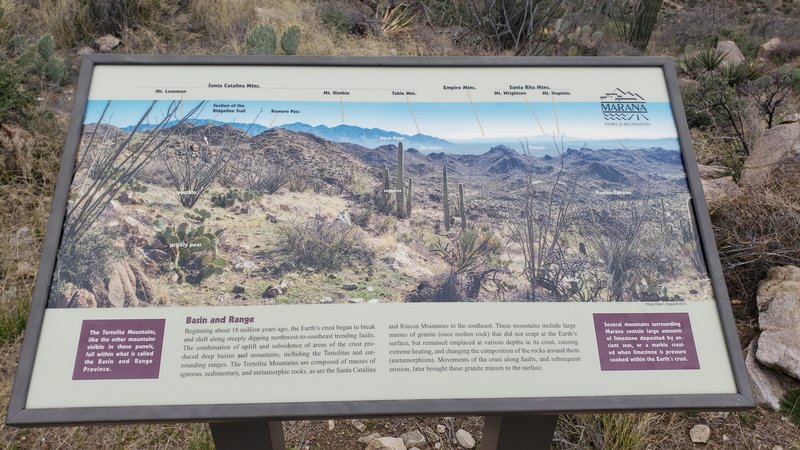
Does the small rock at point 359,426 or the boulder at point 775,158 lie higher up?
the boulder at point 775,158

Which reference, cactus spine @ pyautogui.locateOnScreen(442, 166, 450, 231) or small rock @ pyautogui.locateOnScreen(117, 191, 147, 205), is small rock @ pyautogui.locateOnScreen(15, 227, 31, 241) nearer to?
small rock @ pyautogui.locateOnScreen(117, 191, 147, 205)

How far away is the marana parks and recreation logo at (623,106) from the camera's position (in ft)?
6.71

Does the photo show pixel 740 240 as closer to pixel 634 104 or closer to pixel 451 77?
pixel 634 104

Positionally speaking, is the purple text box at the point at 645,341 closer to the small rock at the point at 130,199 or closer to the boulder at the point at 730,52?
the small rock at the point at 130,199

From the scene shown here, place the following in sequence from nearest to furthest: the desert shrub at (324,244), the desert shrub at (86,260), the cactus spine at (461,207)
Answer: the desert shrub at (86,260) → the desert shrub at (324,244) → the cactus spine at (461,207)

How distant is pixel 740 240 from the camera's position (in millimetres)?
3215

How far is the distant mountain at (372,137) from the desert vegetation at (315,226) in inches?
2.0

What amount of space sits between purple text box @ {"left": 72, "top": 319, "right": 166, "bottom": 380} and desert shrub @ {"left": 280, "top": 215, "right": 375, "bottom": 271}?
413mm

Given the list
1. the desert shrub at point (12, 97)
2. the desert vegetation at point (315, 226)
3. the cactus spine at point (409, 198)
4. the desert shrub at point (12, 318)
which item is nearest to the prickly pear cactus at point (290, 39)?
the desert vegetation at point (315, 226)

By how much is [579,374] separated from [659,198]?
0.66m

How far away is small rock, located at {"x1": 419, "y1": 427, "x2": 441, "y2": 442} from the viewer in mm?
2701

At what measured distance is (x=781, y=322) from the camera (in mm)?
2848

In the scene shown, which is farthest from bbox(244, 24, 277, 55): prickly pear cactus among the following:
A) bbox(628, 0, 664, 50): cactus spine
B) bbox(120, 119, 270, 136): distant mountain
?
bbox(628, 0, 664, 50): cactus spine

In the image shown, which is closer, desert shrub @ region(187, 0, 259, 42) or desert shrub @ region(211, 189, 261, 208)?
desert shrub @ region(211, 189, 261, 208)
